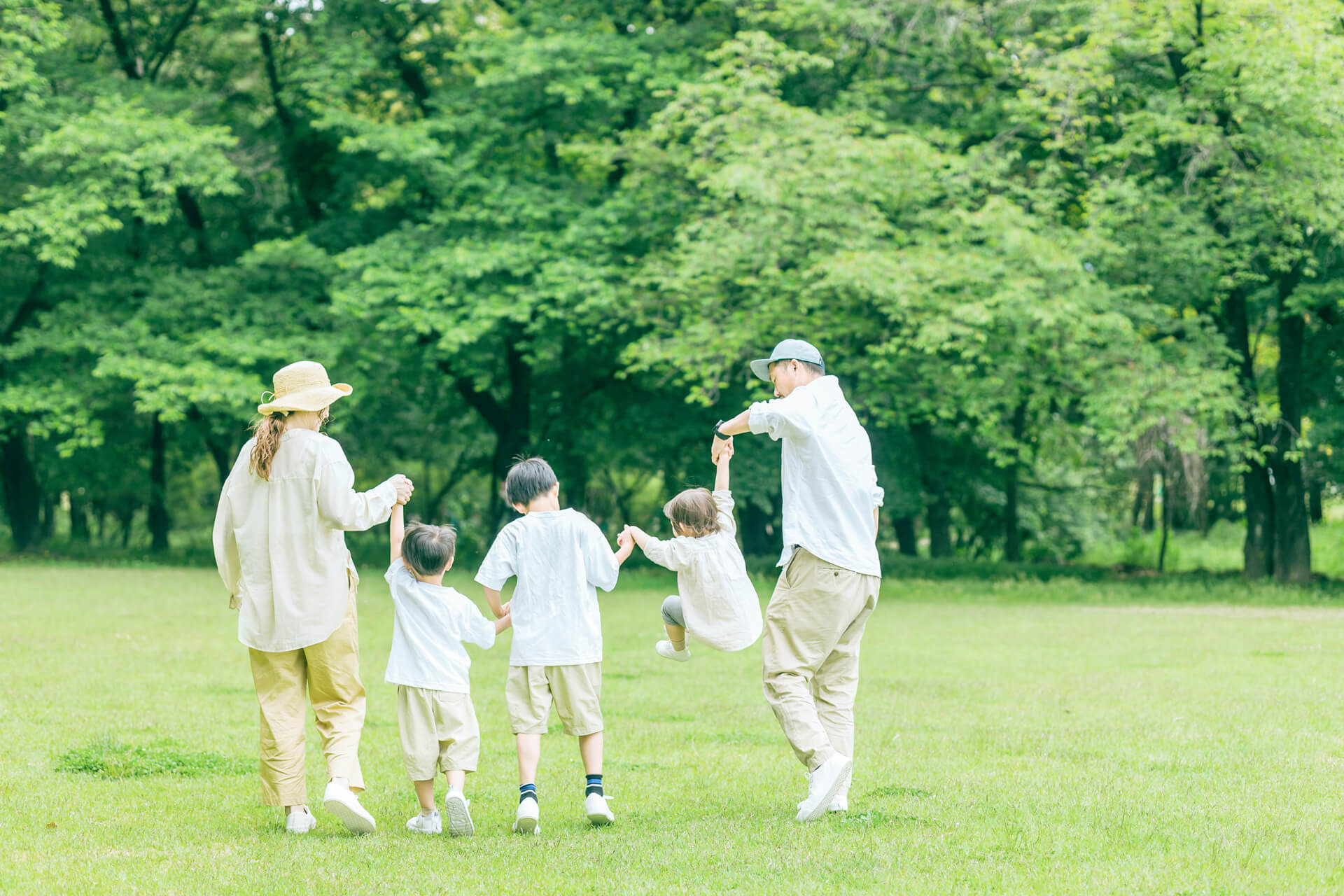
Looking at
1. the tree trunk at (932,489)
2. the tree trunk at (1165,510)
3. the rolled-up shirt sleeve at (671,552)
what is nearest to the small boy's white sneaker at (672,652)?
the rolled-up shirt sleeve at (671,552)

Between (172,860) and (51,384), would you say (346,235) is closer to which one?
(51,384)

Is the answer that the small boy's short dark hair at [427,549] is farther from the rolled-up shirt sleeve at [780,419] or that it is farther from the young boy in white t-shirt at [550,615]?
the rolled-up shirt sleeve at [780,419]

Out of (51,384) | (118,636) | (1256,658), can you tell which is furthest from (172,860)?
(51,384)

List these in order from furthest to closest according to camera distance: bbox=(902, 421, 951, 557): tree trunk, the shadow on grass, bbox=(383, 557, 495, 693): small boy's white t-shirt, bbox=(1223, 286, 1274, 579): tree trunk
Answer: bbox=(902, 421, 951, 557): tree trunk, bbox=(1223, 286, 1274, 579): tree trunk, the shadow on grass, bbox=(383, 557, 495, 693): small boy's white t-shirt

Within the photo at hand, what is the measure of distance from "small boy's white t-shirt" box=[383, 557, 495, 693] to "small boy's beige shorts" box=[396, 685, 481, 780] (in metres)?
0.05

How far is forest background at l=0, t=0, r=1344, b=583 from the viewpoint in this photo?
21.0 metres

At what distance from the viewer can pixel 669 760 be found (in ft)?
25.1

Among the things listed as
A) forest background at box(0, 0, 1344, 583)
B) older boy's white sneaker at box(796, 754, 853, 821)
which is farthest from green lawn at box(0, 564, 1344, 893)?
forest background at box(0, 0, 1344, 583)

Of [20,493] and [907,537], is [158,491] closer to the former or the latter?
[20,493]

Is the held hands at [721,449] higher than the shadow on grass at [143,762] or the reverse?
higher

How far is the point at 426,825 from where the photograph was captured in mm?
5730

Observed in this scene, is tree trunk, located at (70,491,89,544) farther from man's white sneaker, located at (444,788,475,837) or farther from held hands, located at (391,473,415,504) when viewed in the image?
man's white sneaker, located at (444,788,475,837)

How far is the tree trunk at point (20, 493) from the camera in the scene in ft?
103

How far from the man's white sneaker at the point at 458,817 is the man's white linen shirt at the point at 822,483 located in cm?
184
